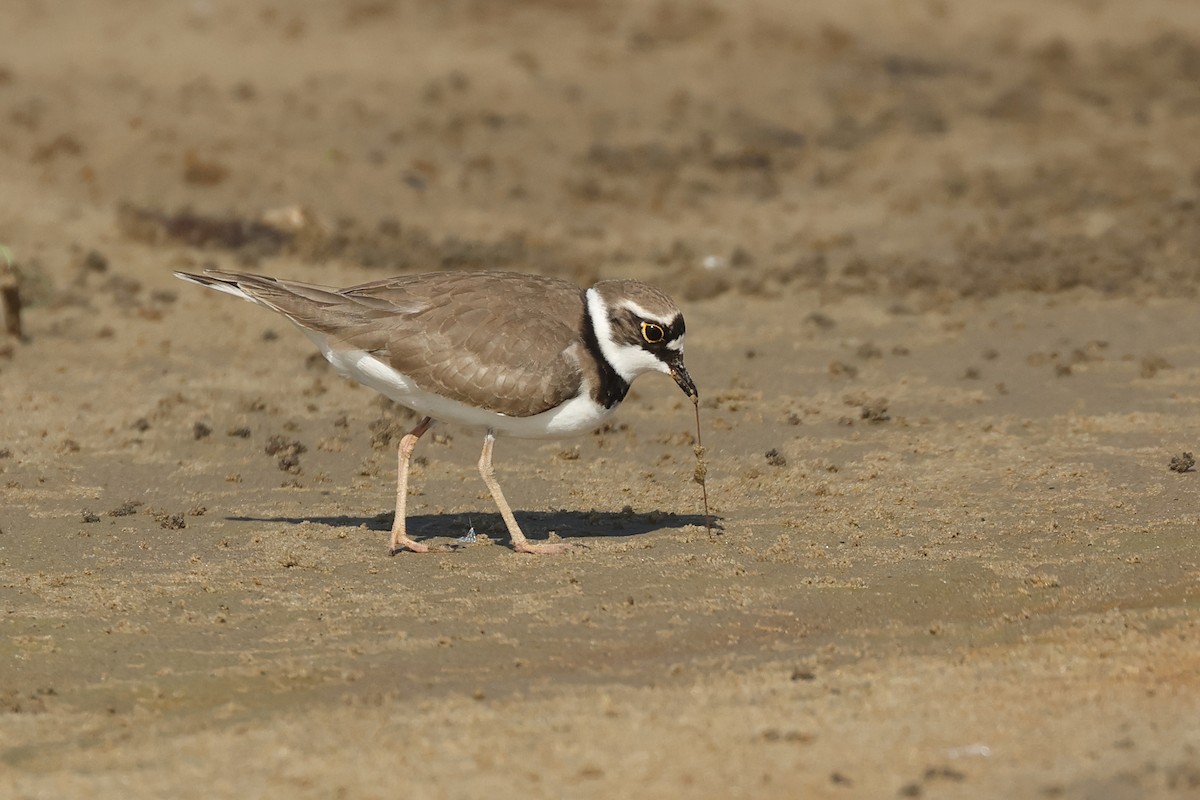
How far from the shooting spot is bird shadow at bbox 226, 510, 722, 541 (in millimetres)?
9633

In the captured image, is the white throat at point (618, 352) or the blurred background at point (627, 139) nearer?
the white throat at point (618, 352)

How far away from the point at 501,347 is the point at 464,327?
28 centimetres

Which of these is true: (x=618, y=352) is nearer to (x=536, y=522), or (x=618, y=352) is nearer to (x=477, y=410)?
(x=477, y=410)

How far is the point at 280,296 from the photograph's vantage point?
373 inches

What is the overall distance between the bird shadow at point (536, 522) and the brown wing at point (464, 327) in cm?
102

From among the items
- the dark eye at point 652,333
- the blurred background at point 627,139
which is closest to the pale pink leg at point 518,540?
the dark eye at point 652,333

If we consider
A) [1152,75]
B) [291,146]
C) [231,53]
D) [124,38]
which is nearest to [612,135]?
[291,146]

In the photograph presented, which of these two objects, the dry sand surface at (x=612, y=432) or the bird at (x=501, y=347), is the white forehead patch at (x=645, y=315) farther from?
the dry sand surface at (x=612, y=432)

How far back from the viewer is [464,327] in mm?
9086

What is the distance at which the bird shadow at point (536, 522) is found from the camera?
379 inches

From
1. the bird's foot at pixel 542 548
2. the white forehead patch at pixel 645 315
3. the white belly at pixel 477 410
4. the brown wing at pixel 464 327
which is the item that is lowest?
the bird's foot at pixel 542 548

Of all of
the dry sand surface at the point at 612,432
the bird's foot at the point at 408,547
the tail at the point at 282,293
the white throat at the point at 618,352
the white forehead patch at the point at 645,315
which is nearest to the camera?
the dry sand surface at the point at 612,432

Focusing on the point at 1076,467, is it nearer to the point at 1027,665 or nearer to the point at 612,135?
the point at 1027,665

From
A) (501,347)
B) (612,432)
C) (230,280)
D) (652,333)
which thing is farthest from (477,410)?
(612,432)
